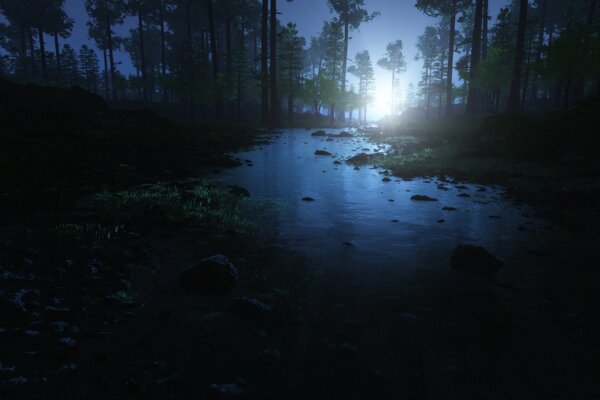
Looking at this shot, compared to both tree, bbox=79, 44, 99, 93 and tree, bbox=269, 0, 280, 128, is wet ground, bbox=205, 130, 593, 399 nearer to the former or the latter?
tree, bbox=269, 0, 280, 128

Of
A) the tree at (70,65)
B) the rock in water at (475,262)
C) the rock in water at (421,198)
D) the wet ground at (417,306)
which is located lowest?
the wet ground at (417,306)

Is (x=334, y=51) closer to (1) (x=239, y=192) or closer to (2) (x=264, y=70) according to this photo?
(2) (x=264, y=70)

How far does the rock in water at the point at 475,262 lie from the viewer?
3.95 m

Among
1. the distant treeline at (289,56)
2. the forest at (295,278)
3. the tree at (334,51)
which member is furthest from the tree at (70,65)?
the forest at (295,278)

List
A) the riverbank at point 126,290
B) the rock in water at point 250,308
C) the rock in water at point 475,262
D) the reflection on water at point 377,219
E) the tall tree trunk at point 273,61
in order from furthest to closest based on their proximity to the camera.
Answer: the tall tree trunk at point 273,61
the reflection on water at point 377,219
the rock in water at point 475,262
the rock in water at point 250,308
the riverbank at point 126,290

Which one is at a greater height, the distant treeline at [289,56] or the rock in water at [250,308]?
the distant treeline at [289,56]

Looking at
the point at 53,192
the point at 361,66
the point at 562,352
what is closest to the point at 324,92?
the point at 361,66

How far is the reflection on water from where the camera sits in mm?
4559

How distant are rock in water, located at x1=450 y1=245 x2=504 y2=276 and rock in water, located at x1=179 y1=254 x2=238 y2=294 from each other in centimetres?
251

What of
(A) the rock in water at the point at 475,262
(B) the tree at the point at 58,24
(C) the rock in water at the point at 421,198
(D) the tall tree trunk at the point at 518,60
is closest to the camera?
(A) the rock in water at the point at 475,262

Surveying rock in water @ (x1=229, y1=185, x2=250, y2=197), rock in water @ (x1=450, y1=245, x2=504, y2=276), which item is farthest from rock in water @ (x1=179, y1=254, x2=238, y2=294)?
rock in water @ (x1=229, y1=185, x2=250, y2=197)

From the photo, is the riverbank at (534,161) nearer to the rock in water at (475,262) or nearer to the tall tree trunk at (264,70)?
the rock in water at (475,262)

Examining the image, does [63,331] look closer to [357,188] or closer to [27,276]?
[27,276]

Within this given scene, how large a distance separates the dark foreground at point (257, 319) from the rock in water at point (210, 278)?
0.31 feet
